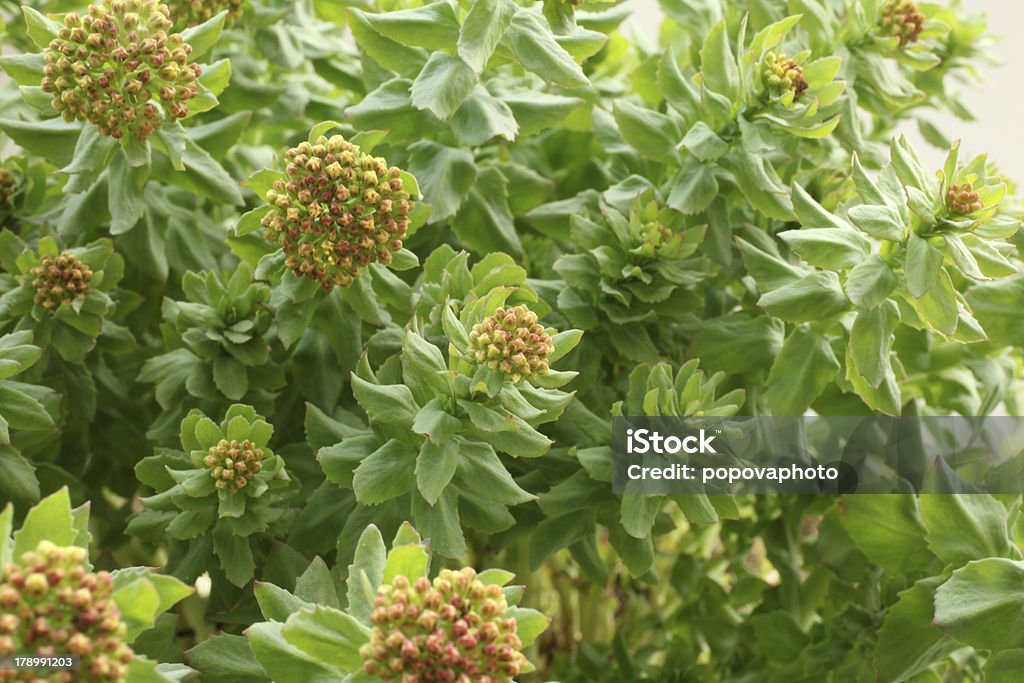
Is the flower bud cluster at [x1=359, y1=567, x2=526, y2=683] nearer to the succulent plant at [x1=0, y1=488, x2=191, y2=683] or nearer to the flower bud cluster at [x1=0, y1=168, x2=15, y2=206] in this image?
the succulent plant at [x1=0, y1=488, x2=191, y2=683]

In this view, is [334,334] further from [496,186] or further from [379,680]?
[379,680]

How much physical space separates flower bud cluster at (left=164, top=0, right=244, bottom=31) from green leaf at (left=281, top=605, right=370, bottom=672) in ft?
2.02

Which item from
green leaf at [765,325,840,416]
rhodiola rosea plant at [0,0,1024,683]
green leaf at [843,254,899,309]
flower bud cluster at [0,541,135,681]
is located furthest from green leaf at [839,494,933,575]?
flower bud cluster at [0,541,135,681]

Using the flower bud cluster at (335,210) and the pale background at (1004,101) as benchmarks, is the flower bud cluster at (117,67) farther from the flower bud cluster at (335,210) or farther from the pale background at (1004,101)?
the pale background at (1004,101)

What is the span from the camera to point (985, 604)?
0.80m

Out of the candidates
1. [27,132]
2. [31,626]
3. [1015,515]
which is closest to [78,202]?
[27,132]

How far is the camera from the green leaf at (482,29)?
795 millimetres

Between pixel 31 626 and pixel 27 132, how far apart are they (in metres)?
0.54

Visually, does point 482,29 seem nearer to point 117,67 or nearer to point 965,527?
point 117,67

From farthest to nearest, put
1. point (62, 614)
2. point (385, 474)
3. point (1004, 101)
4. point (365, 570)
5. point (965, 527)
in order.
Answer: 1. point (1004, 101)
2. point (965, 527)
3. point (385, 474)
4. point (365, 570)
5. point (62, 614)

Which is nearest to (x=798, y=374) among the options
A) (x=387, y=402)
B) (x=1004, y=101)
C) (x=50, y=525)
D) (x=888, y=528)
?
(x=888, y=528)

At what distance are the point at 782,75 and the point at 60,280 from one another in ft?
2.18

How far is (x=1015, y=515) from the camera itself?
91 centimetres

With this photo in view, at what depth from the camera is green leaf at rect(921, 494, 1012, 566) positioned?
0.88m
